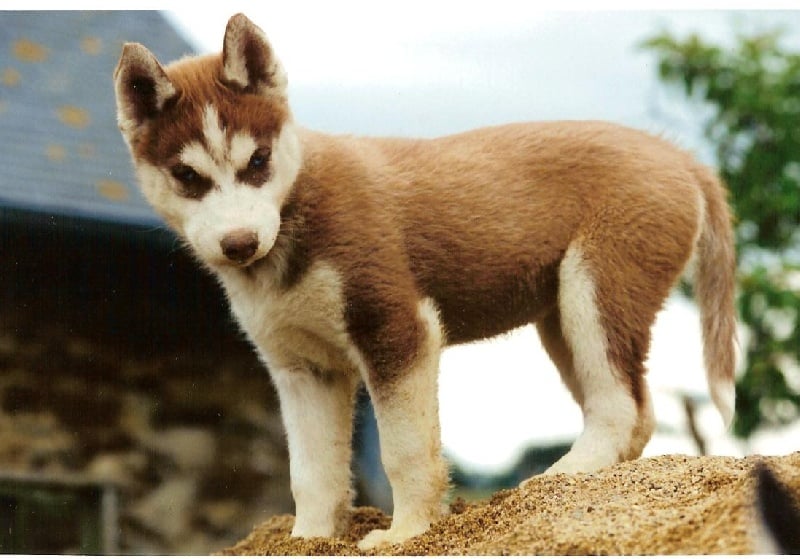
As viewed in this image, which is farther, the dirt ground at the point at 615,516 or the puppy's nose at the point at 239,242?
the puppy's nose at the point at 239,242

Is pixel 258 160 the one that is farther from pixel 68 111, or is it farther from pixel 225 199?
pixel 68 111

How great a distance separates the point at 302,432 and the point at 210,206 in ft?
4.07

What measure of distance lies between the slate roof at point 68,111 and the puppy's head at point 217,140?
2402 mm

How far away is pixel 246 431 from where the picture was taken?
796 cm

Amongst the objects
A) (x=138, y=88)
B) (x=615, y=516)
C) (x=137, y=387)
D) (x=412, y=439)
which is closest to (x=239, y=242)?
(x=138, y=88)

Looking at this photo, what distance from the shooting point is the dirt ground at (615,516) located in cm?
380

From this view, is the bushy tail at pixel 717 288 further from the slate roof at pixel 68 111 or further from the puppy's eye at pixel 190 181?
the slate roof at pixel 68 111

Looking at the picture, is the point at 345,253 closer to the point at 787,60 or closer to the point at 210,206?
the point at 210,206

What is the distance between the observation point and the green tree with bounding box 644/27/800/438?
700cm

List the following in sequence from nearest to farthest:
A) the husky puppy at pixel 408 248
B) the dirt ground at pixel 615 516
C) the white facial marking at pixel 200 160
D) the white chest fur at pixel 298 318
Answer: the dirt ground at pixel 615 516
the white facial marking at pixel 200 160
the husky puppy at pixel 408 248
the white chest fur at pixel 298 318

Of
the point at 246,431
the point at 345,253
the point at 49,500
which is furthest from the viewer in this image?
the point at 246,431

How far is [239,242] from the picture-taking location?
422 centimetres

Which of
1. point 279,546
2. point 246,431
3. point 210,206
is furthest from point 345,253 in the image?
point 246,431

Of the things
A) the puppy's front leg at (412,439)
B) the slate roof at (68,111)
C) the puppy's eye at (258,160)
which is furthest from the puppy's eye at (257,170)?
the slate roof at (68,111)
